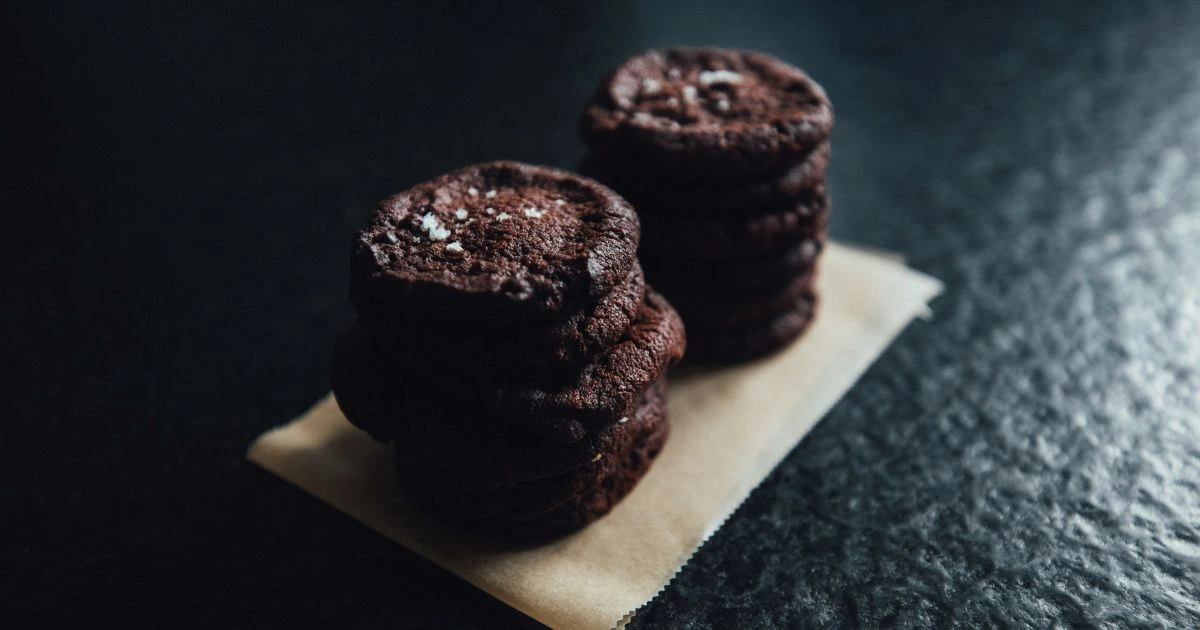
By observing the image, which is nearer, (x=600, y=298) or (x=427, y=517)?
(x=600, y=298)

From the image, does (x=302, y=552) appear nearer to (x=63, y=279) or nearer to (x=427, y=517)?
(x=427, y=517)

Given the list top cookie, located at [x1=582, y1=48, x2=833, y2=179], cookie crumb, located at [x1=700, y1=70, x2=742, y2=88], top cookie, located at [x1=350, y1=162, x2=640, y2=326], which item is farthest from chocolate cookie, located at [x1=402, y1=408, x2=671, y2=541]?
cookie crumb, located at [x1=700, y1=70, x2=742, y2=88]

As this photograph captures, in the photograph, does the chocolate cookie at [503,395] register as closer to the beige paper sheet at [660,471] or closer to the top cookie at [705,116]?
the beige paper sheet at [660,471]

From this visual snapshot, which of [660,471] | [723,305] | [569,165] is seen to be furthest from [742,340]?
[569,165]

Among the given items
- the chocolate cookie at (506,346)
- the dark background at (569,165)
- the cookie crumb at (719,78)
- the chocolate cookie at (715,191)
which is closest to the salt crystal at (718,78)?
the cookie crumb at (719,78)

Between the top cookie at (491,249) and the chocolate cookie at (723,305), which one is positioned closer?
the top cookie at (491,249)

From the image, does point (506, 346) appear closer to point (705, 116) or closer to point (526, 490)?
point (526, 490)

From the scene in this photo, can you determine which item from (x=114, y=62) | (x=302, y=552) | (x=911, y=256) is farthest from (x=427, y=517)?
(x=114, y=62)
